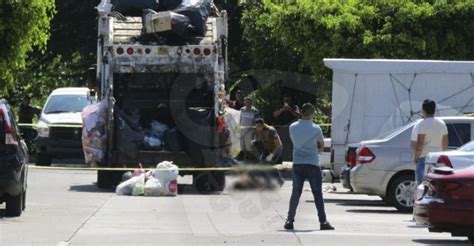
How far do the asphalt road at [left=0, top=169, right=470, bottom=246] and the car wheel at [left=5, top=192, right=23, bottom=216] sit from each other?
16 cm

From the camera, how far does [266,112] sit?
111ft

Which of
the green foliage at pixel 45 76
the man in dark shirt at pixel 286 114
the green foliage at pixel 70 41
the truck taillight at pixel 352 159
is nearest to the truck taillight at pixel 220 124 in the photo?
the truck taillight at pixel 352 159

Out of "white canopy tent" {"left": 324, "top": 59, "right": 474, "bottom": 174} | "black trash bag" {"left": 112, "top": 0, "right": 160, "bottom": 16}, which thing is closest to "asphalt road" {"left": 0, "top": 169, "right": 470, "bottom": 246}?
"white canopy tent" {"left": 324, "top": 59, "right": 474, "bottom": 174}

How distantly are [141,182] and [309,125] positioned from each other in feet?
20.5

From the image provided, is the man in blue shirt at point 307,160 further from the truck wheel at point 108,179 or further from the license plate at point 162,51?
the truck wheel at point 108,179

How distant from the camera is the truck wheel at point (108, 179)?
22.8m

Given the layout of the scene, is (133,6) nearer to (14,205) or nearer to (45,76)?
(14,205)

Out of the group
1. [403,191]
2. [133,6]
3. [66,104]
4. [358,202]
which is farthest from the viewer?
[66,104]

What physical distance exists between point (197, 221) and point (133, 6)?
328 inches

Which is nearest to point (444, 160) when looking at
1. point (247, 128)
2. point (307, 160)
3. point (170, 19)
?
point (307, 160)

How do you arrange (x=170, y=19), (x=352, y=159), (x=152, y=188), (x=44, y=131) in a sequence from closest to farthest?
A: 1. (x=352, y=159)
2. (x=152, y=188)
3. (x=170, y=19)
4. (x=44, y=131)

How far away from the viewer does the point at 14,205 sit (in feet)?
54.5

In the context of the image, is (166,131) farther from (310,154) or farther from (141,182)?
(310,154)

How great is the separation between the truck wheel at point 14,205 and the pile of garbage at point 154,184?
468 cm
